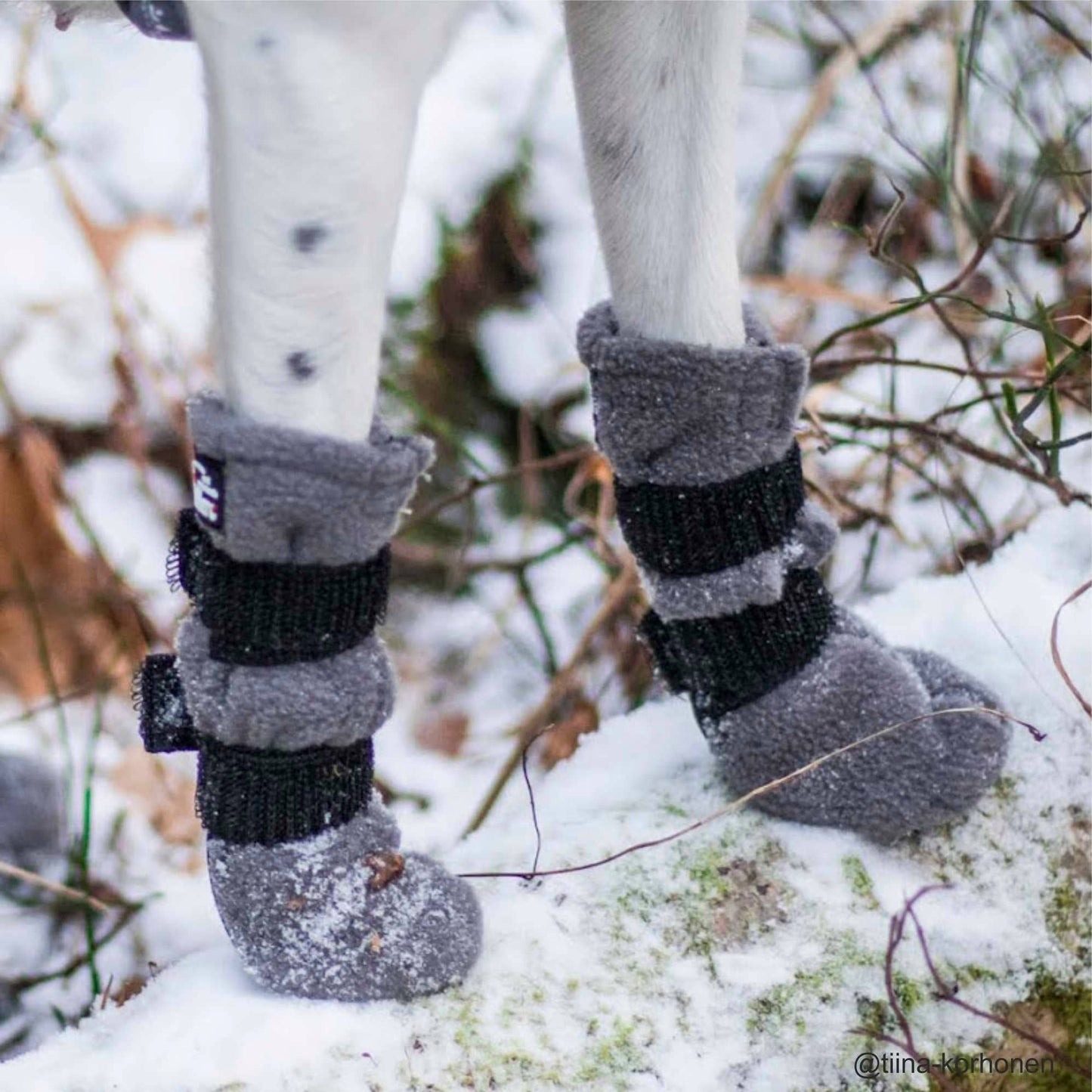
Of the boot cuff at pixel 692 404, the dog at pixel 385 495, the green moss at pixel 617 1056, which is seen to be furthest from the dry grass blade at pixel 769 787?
the boot cuff at pixel 692 404

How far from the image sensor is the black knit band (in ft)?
3.11

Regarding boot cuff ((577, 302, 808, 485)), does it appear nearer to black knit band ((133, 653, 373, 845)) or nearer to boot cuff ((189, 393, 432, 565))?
→ boot cuff ((189, 393, 432, 565))

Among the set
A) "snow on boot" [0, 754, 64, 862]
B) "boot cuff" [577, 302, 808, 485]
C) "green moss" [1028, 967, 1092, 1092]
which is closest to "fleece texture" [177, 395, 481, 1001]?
"boot cuff" [577, 302, 808, 485]

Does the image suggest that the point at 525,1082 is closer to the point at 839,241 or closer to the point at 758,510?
the point at 758,510

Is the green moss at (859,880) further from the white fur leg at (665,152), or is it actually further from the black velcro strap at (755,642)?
the white fur leg at (665,152)

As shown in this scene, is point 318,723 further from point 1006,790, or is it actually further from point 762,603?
point 1006,790

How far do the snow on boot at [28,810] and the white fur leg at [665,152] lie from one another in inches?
46.5

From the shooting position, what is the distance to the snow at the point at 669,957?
3.13 ft

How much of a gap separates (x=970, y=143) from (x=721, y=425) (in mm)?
1714

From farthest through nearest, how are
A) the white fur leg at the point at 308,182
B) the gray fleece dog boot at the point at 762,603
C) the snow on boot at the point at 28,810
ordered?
the snow on boot at the point at 28,810 < the gray fleece dog boot at the point at 762,603 < the white fur leg at the point at 308,182

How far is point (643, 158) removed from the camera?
3.36 ft

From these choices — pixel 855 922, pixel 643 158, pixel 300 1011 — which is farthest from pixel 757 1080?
pixel 643 158

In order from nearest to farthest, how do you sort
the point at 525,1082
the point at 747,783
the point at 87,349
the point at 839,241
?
the point at 525,1082, the point at 747,783, the point at 87,349, the point at 839,241

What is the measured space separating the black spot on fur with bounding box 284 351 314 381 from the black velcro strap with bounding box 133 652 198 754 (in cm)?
29
